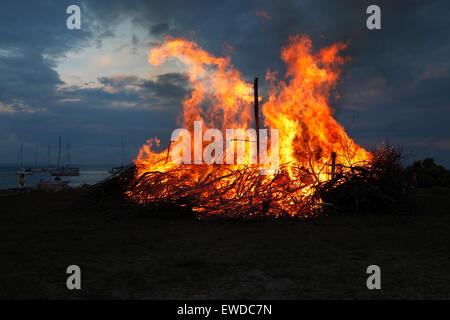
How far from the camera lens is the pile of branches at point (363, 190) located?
11.7 meters

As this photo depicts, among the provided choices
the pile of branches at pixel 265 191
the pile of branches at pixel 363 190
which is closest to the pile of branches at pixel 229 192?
the pile of branches at pixel 265 191

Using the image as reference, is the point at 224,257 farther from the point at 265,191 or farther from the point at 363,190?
the point at 363,190

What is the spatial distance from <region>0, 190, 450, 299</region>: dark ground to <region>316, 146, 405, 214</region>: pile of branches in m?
1.10

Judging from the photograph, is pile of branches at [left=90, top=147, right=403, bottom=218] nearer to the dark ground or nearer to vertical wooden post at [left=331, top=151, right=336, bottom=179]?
vertical wooden post at [left=331, top=151, right=336, bottom=179]

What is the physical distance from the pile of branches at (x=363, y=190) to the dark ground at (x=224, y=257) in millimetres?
1096

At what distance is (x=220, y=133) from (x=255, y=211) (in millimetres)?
4394

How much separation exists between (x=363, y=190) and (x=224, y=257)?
7107mm

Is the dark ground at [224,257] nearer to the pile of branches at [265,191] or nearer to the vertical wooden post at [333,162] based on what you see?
the pile of branches at [265,191]

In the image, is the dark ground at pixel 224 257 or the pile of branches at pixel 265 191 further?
the pile of branches at pixel 265 191

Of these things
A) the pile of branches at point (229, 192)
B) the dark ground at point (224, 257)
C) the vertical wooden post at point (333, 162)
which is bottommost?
the dark ground at point (224, 257)

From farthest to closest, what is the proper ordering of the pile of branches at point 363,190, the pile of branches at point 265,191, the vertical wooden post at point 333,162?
the vertical wooden post at point 333,162 < the pile of branches at point 363,190 < the pile of branches at point 265,191

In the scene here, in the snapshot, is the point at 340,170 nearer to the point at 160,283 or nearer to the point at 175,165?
the point at 175,165

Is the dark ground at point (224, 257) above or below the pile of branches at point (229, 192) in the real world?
below

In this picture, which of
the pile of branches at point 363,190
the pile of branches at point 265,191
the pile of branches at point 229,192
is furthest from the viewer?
the pile of branches at point 363,190
